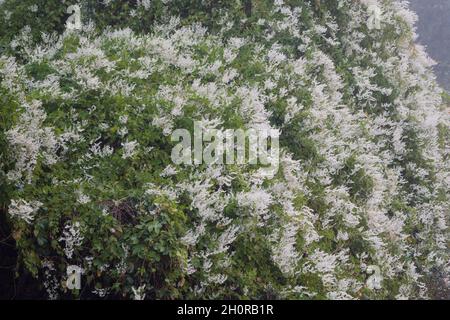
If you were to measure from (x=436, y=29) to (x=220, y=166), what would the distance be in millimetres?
43656

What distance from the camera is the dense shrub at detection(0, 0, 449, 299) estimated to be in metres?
5.80

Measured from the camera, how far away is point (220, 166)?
6930mm

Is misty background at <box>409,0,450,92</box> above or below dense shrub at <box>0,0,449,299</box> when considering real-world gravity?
above

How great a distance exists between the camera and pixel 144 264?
19.1ft

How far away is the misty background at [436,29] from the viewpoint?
42.4 m

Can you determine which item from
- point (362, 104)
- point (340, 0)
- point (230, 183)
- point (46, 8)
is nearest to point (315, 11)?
point (340, 0)

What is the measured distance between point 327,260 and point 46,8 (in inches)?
322

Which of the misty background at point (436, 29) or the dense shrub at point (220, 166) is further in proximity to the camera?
the misty background at point (436, 29)

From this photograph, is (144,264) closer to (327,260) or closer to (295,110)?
(327,260)

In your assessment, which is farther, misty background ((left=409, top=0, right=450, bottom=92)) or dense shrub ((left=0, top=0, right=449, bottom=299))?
misty background ((left=409, top=0, right=450, bottom=92))

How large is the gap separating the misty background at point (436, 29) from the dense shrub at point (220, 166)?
33.0 metres

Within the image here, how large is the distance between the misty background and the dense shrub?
33029mm

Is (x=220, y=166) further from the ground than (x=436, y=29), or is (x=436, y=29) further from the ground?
(x=436, y=29)
